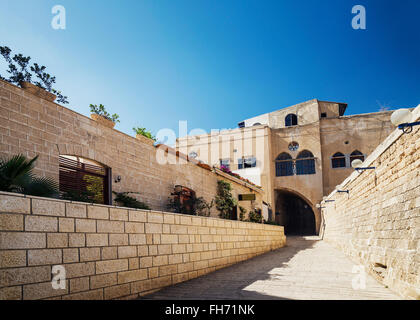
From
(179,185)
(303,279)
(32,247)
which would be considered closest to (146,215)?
(32,247)

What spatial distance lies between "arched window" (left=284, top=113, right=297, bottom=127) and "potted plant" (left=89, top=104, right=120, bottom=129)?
19485mm

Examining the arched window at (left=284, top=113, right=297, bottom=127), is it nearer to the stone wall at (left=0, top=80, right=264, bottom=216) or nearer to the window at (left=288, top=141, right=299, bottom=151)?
the window at (left=288, top=141, right=299, bottom=151)

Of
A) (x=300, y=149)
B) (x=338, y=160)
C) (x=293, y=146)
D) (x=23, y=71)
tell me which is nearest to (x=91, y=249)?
(x=23, y=71)

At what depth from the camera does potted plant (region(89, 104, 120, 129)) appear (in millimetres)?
7963

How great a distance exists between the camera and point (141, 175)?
934 cm

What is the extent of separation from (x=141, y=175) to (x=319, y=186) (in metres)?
19.4

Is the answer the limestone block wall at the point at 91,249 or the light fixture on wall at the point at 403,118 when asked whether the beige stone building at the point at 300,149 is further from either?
the light fixture on wall at the point at 403,118

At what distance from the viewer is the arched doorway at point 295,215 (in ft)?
95.5

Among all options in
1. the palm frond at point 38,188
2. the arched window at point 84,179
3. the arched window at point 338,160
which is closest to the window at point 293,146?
the arched window at point 338,160

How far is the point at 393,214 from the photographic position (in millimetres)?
5699

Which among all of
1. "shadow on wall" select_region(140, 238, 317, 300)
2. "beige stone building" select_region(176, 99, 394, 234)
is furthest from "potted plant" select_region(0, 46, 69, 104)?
"beige stone building" select_region(176, 99, 394, 234)

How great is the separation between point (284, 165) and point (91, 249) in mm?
23730

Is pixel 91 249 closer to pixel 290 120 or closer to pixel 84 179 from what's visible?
pixel 84 179

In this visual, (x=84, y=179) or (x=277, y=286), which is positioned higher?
(x=84, y=179)
